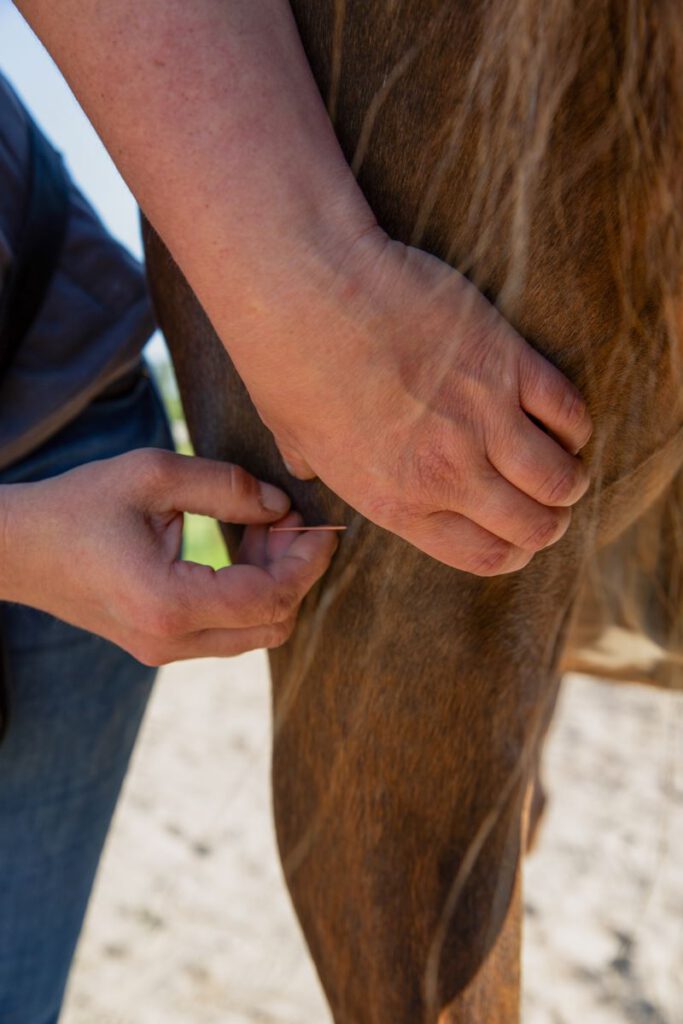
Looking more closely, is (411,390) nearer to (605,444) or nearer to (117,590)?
(605,444)

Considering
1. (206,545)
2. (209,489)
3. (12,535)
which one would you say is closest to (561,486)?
(209,489)

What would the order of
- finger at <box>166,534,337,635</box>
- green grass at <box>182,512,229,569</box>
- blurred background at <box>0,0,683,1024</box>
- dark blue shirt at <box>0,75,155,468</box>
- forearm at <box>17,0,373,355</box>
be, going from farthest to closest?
green grass at <box>182,512,229,569</box>
blurred background at <box>0,0,683,1024</box>
dark blue shirt at <box>0,75,155,468</box>
finger at <box>166,534,337,635</box>
forearm at <box>17,0,373,355</box>

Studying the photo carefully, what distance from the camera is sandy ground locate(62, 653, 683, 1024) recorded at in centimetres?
164

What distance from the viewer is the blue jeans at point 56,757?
0.97 m

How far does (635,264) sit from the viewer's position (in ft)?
1.99

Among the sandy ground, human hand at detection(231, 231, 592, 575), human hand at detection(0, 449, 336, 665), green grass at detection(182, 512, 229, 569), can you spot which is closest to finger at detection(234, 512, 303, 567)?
human hand at detection(0, 449, 336, 665)

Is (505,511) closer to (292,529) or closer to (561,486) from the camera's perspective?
(561,486)

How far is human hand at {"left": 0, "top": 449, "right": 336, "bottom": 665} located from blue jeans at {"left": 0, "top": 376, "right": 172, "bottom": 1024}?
7.5 inches

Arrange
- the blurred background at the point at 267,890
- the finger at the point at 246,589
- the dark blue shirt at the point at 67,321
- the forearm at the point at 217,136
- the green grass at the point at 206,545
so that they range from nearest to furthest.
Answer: the forearm at the point at 217,136, the finger at the point at 246,589, the dark blue shirt at the point at 67,321, the blurred background at the point at 267,890, the green grass at the point at 206,545

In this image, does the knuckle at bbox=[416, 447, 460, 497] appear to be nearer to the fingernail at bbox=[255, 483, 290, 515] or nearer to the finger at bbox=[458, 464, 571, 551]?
the finger at bbox=[458, 464, 571, 551]

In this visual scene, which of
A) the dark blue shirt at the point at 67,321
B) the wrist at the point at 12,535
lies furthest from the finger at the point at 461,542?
the dark blue shirt at the point at 67,321

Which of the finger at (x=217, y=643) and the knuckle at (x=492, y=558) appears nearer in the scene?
the knuckle at (x=492, y=558)

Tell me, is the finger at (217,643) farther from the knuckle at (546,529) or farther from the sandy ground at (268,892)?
the sandy ground at (268,892)

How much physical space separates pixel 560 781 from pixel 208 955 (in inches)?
34.5
